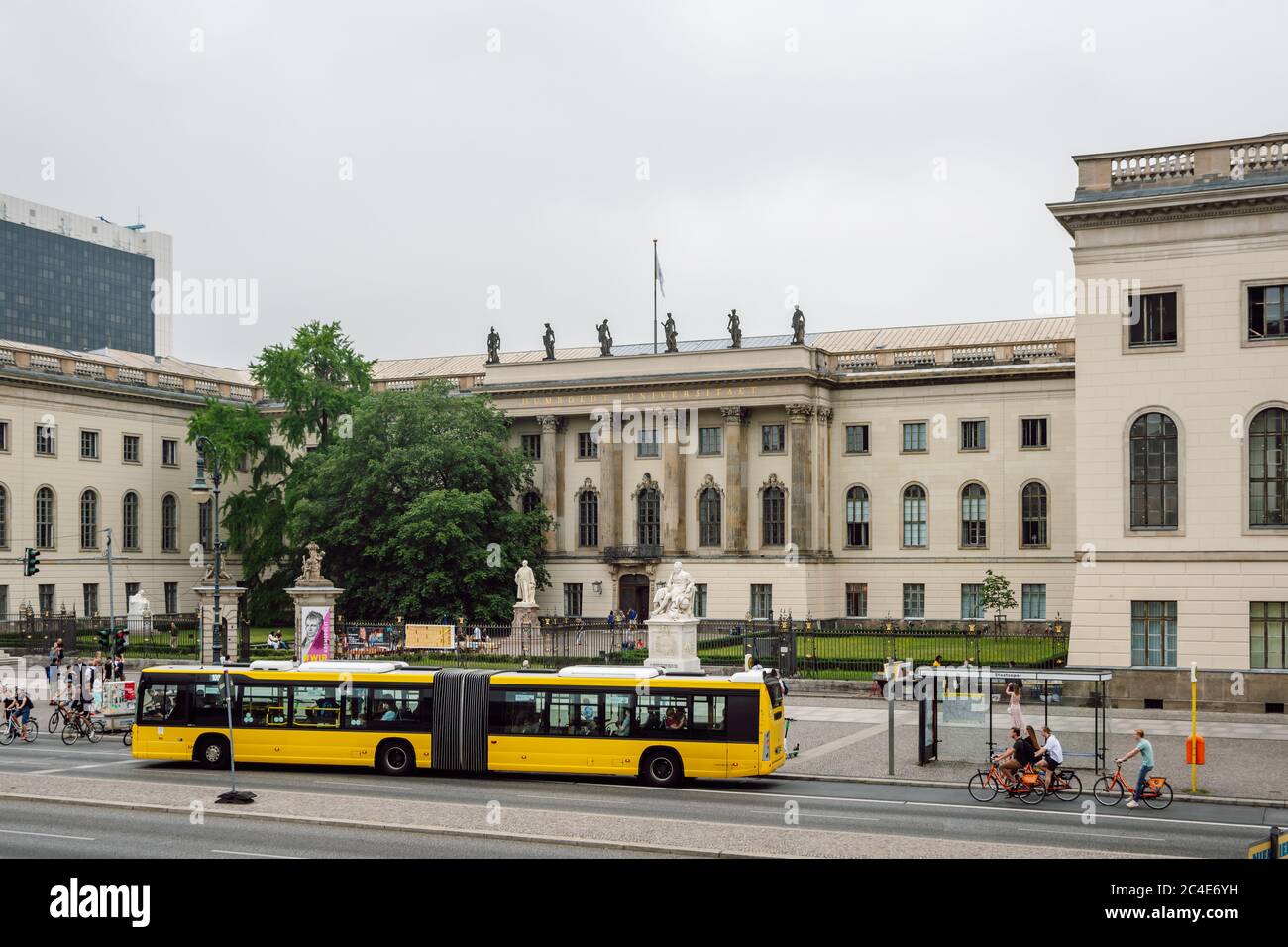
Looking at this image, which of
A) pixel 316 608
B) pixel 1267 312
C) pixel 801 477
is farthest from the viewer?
pixel 801 477

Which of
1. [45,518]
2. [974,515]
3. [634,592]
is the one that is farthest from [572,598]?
[45,518]

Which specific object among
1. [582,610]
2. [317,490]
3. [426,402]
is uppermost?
[426,402]

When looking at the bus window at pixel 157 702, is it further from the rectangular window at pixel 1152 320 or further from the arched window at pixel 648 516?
the arched window at pixel 648 516

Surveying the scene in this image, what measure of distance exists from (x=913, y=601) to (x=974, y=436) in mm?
9793

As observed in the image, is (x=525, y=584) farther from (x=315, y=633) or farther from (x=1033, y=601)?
(x=1033, y=601)

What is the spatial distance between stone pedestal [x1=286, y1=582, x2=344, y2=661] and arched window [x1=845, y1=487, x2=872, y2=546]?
35.6 meters

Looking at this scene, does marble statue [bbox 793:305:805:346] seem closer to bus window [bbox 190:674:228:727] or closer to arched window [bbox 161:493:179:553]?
arched window [bbox 161:493:179:553]

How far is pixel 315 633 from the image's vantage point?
51.7m

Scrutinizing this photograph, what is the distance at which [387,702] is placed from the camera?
31.6m

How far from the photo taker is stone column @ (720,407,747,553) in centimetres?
7881

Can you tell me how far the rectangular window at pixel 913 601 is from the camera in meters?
77.8
